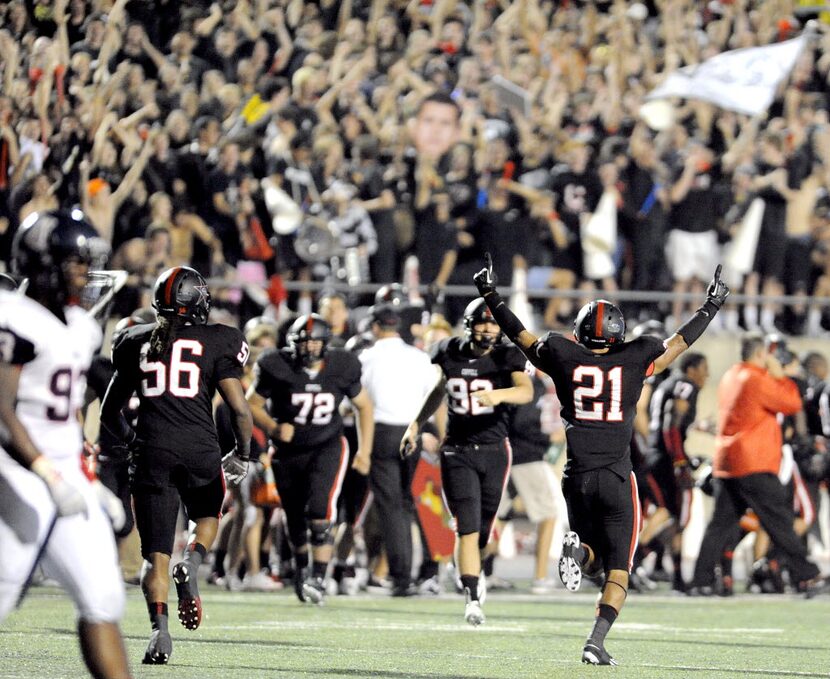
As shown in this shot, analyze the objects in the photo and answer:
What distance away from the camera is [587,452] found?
8039 millimetres

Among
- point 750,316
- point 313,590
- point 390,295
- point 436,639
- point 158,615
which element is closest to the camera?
point 158,615

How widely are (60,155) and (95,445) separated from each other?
12.3 feet

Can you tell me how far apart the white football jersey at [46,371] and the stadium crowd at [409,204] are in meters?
4.86

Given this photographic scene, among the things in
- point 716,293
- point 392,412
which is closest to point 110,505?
point 716,293

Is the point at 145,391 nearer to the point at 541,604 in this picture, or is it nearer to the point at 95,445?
the point at 95,445

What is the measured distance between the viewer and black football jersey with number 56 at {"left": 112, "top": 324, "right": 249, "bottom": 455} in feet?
24.9

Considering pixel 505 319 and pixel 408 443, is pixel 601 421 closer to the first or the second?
pixel 505 319

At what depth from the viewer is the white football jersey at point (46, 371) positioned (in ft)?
16.0

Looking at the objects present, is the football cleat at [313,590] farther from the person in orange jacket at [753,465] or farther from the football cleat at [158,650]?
the football cleat at [158,650]

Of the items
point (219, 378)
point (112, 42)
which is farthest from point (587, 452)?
point (112, 42)

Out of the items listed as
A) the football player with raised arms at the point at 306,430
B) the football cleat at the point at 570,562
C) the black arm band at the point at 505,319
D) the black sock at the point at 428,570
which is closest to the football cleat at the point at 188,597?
the football cleat at the point at 570,562

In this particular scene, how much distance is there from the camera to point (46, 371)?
4945 millimetres

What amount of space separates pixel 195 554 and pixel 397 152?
27.3ft

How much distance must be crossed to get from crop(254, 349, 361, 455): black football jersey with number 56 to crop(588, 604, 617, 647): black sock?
139 inches
